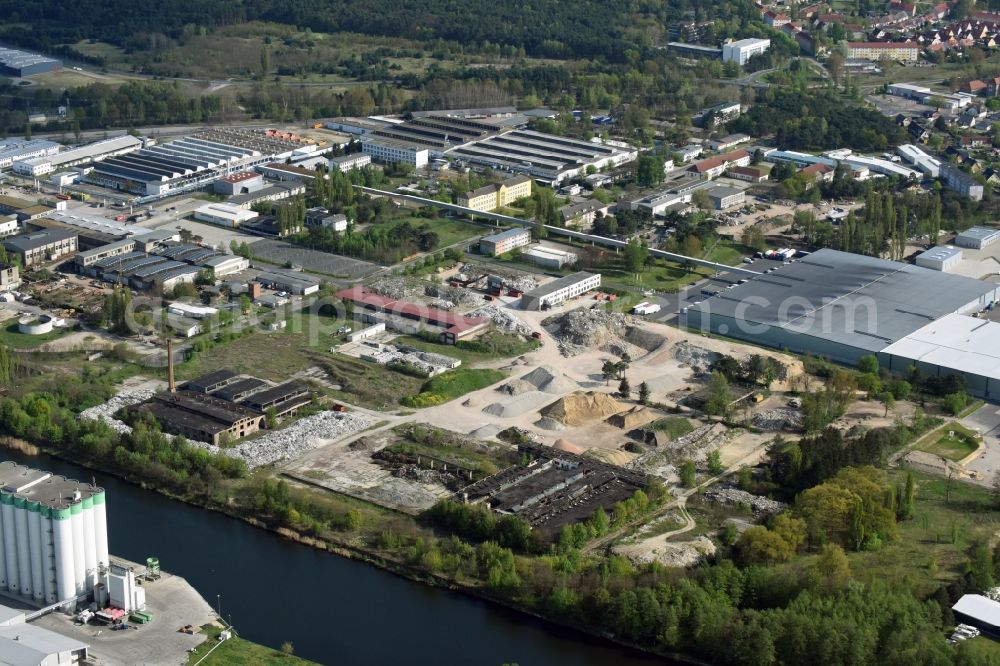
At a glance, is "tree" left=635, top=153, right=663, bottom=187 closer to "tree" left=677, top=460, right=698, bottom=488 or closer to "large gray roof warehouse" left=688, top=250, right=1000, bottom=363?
"large gray roof warehouse" left=688, top=250, right=1000, bottom=363

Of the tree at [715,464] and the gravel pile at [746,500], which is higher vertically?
the tree at [715,464]

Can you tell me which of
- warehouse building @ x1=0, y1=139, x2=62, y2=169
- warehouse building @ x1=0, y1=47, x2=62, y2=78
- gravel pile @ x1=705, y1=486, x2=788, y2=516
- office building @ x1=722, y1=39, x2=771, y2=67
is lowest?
gravel pile @ x1=705, y1=486, x2=788, y2=516

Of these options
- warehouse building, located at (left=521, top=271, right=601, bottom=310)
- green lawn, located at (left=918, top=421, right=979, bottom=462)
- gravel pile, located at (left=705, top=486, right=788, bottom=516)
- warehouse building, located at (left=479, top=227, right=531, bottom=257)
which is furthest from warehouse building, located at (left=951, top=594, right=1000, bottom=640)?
warehouse building, located at (left=479, top=227, right=531, bottom=257)

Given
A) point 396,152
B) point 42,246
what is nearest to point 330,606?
point 42,246

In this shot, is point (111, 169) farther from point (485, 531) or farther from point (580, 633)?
point (580, 633)

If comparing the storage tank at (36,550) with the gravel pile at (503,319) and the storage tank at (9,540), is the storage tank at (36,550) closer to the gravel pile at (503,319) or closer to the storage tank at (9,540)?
the storage tank at (9,540)

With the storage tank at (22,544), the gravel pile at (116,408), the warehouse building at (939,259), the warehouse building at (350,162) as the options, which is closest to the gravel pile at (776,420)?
the warehouse building at (939,259)
